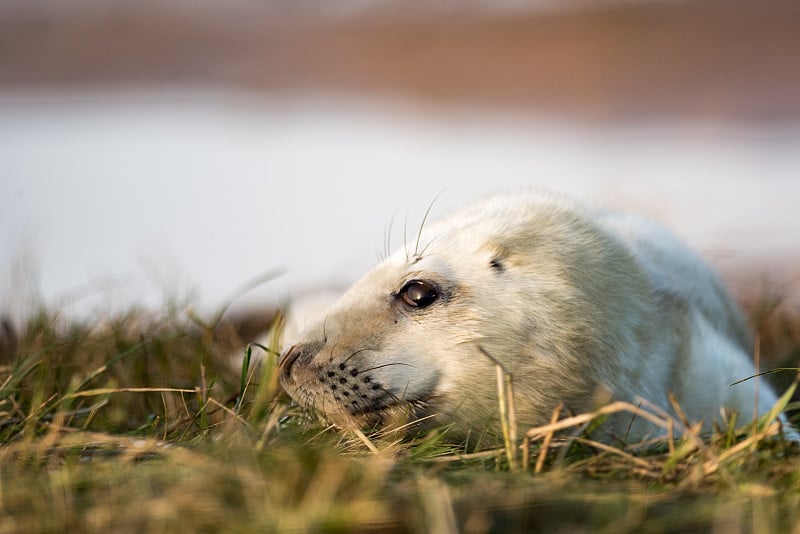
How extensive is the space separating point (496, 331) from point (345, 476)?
1012 millimetres

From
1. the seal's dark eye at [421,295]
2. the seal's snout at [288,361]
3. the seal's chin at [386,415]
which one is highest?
the seal's dark eye at [421,295]

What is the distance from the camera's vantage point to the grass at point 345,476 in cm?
197

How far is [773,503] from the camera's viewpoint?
2.29 metres

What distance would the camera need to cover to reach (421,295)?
10.2 ft

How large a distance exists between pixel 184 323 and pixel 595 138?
785cm

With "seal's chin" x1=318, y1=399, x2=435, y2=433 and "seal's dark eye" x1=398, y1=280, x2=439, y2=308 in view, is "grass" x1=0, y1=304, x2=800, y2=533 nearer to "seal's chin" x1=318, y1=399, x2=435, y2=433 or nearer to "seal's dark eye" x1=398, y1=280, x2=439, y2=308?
"seal's chin" x1=318, y1=399, x2=435, y2=433

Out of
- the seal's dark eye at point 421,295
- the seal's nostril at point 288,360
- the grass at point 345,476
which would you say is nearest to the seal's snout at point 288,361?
the seal's nostril at point 288,360

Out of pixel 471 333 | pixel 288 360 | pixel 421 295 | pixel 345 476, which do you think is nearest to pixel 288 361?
pixel 288 360

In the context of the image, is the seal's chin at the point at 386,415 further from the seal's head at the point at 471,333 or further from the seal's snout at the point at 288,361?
the seal's snout at the point at 288,361

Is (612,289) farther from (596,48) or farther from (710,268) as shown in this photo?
(596,48)

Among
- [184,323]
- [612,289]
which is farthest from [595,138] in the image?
[612,289]

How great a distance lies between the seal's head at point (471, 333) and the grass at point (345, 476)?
0.34 feet

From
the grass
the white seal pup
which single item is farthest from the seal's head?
the grass

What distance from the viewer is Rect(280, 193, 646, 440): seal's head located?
2.95 metres
